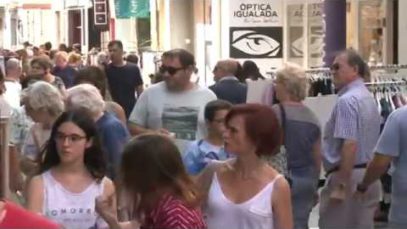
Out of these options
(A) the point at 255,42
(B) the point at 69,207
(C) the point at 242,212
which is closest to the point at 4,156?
(B) the point at 69,207

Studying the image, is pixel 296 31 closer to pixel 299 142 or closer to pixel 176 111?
pixel 176 111


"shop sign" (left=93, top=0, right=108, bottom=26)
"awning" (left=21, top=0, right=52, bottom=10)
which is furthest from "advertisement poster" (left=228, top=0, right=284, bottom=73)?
"awning" (left=21, top=0, right=52, bottom=10)

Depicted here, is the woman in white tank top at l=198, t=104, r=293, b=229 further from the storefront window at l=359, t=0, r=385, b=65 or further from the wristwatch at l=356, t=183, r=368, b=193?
the storefront window at l=359, t=0, r=385, b=65

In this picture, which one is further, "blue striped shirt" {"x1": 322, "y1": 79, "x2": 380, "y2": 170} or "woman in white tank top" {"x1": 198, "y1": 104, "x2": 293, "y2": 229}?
"blue striped shirt" {"x1": 322, "y1": 79, "x2": 380, "y2": 170}

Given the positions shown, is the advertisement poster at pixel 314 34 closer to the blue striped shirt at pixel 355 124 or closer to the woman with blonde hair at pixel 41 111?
the blue striped shirt at pixel 355 124

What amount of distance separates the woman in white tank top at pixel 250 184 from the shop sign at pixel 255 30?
44.5ft

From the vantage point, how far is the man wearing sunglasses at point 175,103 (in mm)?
8141

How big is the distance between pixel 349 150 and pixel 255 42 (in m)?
11.4

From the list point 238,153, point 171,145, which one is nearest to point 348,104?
point 238,153

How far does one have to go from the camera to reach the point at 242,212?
4.78 m

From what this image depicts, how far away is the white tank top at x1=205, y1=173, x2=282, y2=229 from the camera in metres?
4.78

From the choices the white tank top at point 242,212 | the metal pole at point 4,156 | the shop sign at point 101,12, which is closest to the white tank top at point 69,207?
the metal pole at point 4,156

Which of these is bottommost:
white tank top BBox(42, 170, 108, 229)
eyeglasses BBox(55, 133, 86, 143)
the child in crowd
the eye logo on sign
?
white tank top BBox(42, 170, 108, 229)

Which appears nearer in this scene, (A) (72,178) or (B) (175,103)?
(A) (72,178)
